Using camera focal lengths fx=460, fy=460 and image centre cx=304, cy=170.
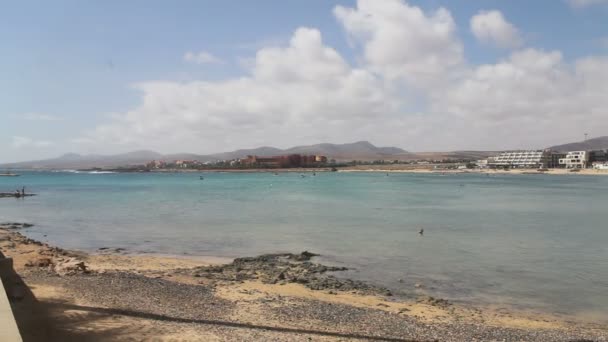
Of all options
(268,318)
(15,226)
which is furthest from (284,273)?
(15,226)

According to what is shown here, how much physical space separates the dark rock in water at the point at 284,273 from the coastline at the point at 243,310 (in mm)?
77

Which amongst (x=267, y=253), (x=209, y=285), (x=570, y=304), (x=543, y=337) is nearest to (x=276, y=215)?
(x=267, y=253)

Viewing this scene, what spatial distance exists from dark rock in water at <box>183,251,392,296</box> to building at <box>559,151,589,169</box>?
628 ft

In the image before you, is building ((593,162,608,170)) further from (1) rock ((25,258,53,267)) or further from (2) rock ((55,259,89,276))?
(1) rock ((25,258,53,267))

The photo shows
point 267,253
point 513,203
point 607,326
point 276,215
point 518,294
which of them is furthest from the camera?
point 513,203

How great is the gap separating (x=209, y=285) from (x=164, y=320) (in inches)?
203

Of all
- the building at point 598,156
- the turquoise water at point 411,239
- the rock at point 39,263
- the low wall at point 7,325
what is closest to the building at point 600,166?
the building at point 598,156

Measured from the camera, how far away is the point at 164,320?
11.8 metres

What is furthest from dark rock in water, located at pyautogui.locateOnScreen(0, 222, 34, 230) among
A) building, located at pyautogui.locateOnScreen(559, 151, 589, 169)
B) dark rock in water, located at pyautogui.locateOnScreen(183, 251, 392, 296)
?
building, located at pyautogui.locateOnScreen(559, 151, 589, 169)

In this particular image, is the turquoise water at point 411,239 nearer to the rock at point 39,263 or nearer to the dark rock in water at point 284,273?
the dark rock in water at point 284,273

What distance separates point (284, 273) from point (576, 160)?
200471 millimetres

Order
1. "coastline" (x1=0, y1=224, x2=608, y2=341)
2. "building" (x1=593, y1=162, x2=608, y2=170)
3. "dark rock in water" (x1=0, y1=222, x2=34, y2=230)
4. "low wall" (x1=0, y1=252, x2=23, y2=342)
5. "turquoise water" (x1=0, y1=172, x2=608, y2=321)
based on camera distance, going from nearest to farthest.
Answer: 1. "low wall" (x1=0, y1=252, x2=23, y2=342)
2. "coastline" (x1=0, y1=224, x2=608, y2=341)
3. "turquoise water" (x1=0, y1=172, x2=608, y2=321)
4. "dark rock in water" (x1=0, y1=222, x2=34, y2=230)
5. "building" (x1=593, y1=162, x2=608, y2=170)

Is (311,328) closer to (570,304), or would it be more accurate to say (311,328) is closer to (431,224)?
(570,304)

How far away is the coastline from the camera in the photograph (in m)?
11.1
